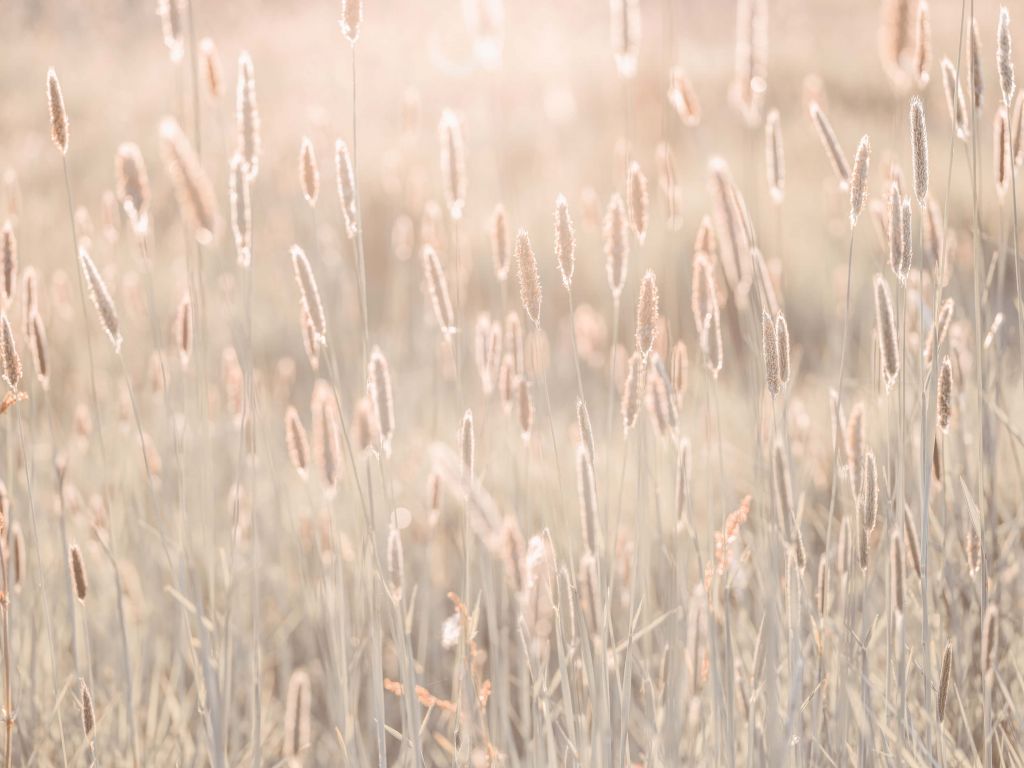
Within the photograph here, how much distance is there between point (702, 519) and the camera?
1959 mm

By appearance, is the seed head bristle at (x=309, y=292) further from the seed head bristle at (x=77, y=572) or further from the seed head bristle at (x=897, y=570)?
the seed head bristle at (x=897, y=570)

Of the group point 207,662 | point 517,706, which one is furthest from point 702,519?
point 207,662

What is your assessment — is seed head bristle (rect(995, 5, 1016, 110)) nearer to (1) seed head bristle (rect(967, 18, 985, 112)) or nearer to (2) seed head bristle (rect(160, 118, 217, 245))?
(1) seed head bristle (rect(967, 18, 985, 112))

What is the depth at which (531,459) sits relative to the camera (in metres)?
1.92

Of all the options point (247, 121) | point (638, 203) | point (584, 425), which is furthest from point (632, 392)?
point (247, 121)

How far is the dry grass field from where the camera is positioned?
855 mm

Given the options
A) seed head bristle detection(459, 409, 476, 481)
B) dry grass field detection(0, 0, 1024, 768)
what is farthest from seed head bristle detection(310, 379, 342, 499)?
seed head bristle detection(459, 409, 476, 481)

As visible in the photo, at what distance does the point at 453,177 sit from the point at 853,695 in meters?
0.66

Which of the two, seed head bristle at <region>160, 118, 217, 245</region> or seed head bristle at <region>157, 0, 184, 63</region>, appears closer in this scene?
seed head bristle at <region>160, 118, 217, 245</region>

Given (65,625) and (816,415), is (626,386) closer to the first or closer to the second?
(65,625)

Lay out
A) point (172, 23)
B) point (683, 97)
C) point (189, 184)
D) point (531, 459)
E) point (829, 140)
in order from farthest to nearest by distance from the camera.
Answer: point (531, 459) < point (683, 97) < point (829, 140) < point (172, 23) < point (189, 184)

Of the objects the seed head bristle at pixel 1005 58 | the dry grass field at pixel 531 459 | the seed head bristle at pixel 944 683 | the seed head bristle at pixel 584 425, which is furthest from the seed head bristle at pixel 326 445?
the seed head bristle at pixel 1005 58

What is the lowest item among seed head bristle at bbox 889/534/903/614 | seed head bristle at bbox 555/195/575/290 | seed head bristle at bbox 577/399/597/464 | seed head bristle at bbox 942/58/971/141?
seed head bristle at bbox 889/534/903/614

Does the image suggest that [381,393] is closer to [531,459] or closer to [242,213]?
[242,213]
